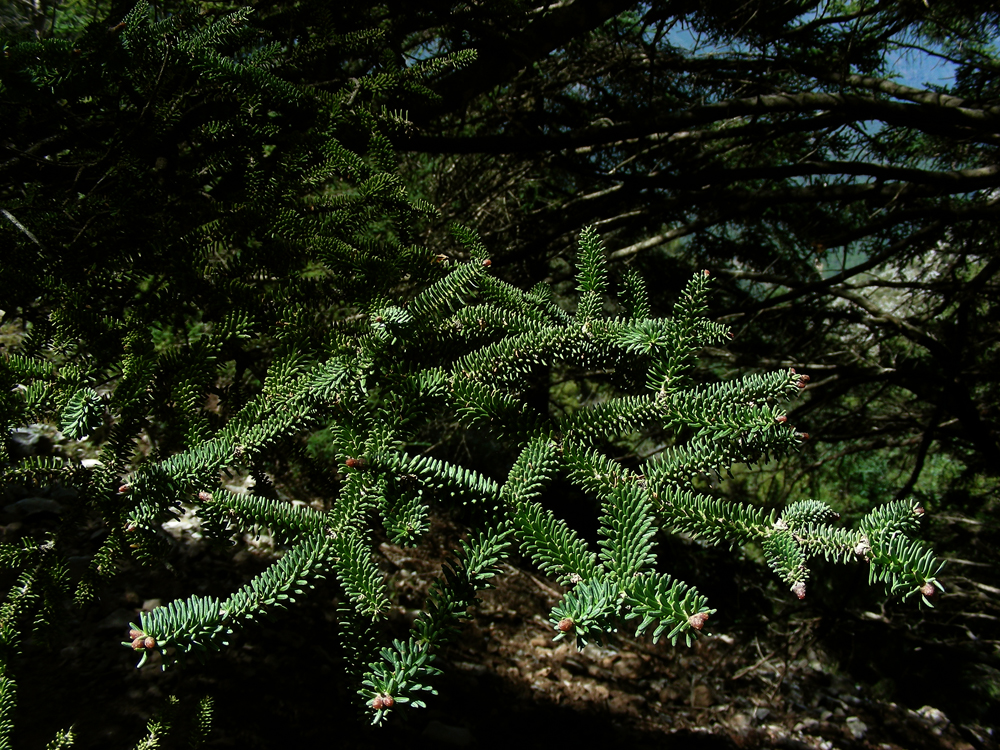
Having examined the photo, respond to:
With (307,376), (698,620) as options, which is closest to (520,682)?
(307,376)

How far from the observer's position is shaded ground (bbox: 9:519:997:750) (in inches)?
109

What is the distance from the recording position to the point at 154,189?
1.81 metres

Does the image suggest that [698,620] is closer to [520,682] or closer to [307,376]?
[307,376]

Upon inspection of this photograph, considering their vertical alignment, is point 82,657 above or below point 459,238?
below

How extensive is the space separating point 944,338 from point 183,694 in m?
5.85

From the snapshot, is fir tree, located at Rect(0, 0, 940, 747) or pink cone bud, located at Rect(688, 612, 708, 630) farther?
fir tree, located at Rect(0, 0, 940, 747)

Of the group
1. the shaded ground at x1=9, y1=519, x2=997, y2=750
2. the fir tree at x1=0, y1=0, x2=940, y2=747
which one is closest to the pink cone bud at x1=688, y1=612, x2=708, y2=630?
the fir tree at x1=0, y1=0, x2=940, y2=747

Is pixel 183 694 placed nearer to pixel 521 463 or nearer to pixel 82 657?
pixel 82 657

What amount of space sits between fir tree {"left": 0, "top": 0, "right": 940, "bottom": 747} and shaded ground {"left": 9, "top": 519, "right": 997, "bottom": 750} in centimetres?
116

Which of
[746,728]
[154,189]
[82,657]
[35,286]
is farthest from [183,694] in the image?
[746,728]

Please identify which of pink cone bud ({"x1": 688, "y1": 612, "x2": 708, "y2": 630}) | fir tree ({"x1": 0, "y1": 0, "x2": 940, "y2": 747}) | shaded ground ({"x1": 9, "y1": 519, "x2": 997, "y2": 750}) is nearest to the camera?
pink cone bud ({"x1": 688, "y1": 612, "x2": 708, "y2": 630})

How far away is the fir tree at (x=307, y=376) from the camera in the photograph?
1.07 meters

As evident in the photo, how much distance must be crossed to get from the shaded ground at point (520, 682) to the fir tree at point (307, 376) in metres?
1.16

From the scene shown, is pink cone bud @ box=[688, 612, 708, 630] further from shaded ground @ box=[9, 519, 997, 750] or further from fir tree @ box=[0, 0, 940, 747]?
shaded ground @ box=[9, 519, 997, 750]
